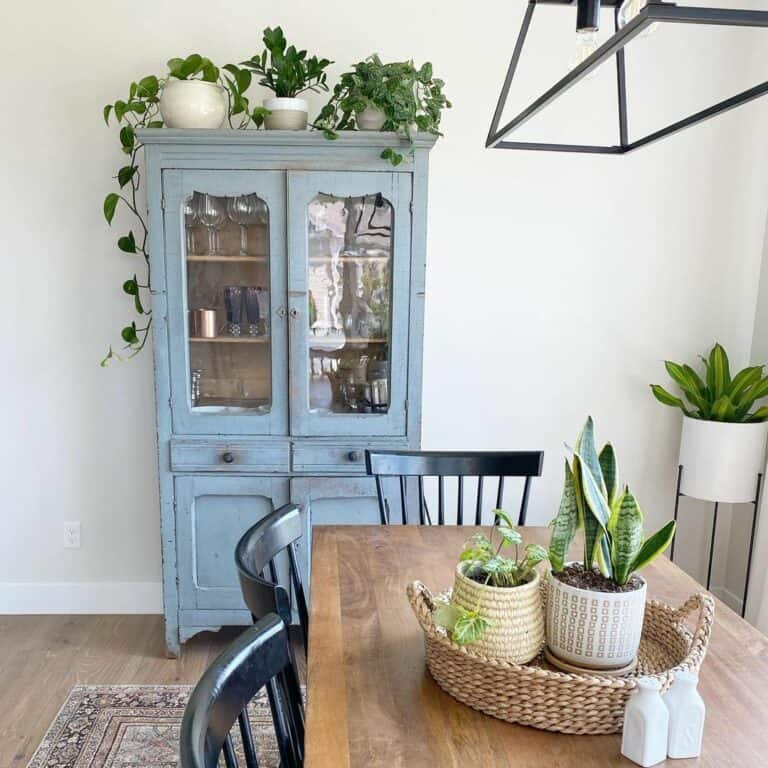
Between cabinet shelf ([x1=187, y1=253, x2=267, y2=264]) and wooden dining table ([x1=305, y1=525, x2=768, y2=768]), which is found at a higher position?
cabinet shelf ([x1=187, y1=253, x2=267, y2=264])

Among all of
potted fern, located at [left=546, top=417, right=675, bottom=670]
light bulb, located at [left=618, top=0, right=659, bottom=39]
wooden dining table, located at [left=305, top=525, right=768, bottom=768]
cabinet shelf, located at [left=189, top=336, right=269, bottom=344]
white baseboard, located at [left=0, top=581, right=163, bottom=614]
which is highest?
light bulb, located at [left=618, top=0, right=659, bottom=39]

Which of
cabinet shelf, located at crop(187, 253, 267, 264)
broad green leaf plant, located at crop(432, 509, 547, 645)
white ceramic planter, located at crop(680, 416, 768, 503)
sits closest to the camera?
broad green leaf plant, located at crop(432, 509, 547, 645)

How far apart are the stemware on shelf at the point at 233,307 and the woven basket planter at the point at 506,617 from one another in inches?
62.8

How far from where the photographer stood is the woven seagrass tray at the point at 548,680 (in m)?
0.96

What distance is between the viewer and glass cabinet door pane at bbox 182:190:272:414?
2.35 m

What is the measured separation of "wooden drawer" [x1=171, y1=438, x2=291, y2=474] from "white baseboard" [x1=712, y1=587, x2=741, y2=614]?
1.93 meters

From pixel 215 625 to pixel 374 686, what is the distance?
5.28 ft

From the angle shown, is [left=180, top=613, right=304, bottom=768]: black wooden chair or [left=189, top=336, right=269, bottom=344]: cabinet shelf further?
[left=189, top=336, right=269, bottom=344]: cabinet shelf

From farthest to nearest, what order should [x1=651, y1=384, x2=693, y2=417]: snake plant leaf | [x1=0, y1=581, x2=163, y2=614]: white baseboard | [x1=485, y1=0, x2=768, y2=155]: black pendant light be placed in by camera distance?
[x1=0, y1=581, x2=163, y2=614]: white baseboard < [x1=651, y1=384, x2=693, y2=417]: snake plant leaf < [x1=485, y1=0, x2=768, y2=155]: black pendant light

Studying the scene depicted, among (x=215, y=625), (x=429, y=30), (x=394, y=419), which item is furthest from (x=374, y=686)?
(x=429, y=30)

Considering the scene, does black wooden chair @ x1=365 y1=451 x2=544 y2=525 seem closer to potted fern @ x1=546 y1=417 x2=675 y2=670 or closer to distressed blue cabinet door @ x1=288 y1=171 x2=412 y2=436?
distressed blue cabinet door @ x1=288 y1=171 x2=412 y2=436

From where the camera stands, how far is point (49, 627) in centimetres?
272

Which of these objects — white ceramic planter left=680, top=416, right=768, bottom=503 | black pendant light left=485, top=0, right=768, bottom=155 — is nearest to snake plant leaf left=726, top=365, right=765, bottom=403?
white ceramic planter left=680, top=416, right=768, bottom=503

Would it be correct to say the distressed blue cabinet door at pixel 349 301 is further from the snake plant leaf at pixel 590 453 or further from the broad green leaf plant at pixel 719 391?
the snake plant leaf at pixel 590 453
